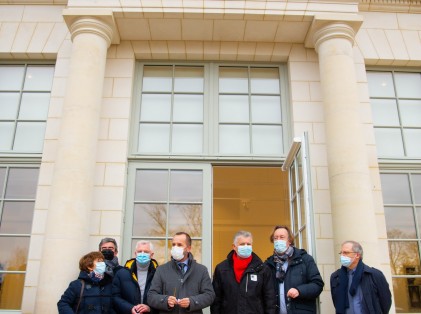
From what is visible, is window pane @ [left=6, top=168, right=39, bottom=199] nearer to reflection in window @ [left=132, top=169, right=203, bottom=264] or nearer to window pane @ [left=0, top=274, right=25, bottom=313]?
window pane @ [left=0, top=274, right=25, bottom=313]

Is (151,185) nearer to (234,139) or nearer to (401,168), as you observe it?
(234,139)

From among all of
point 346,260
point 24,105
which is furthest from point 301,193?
point 24,105

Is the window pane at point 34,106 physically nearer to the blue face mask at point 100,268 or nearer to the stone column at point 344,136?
the blue face mask at point 100,268

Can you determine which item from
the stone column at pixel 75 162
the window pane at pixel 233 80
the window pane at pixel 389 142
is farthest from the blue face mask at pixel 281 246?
the window pane at pixel 233 80

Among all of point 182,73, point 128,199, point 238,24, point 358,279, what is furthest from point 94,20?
point 358,279

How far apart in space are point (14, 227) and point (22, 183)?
22.8 inches

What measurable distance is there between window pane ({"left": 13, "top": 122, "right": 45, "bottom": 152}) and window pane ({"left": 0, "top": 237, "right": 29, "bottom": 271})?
3.93 feet

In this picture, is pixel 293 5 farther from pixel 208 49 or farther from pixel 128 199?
pixel 128 199

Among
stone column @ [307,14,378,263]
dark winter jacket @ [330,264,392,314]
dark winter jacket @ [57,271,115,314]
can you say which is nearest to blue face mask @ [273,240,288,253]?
dark winter jacket @ [330,264,392,314]

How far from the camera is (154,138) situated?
5.95 meters

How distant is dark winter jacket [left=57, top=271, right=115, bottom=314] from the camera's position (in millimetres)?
3668

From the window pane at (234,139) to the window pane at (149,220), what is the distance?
1151mm

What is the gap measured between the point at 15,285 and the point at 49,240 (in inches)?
41.7

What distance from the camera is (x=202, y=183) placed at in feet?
18.7
